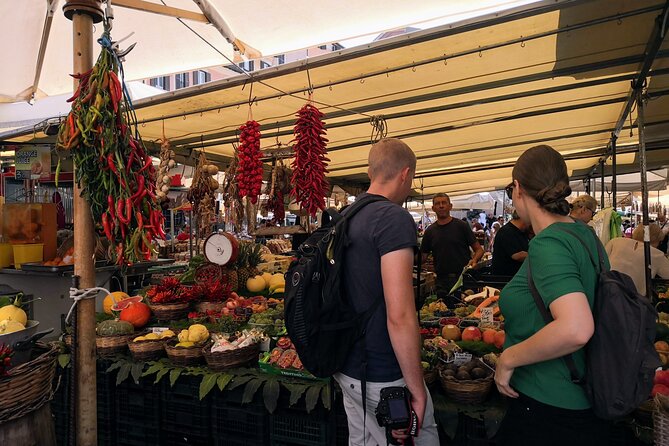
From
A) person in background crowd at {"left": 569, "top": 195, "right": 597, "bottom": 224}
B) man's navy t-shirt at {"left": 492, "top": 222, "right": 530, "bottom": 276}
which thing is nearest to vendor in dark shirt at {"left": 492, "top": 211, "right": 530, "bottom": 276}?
man's navy t-shirt at {"left": 492, "top": 222, "right": 530, "bottom": 276}

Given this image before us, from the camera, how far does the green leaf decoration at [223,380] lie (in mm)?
3205

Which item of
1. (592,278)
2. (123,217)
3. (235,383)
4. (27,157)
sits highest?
(27,157)

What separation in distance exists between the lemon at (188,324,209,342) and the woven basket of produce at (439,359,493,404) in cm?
189

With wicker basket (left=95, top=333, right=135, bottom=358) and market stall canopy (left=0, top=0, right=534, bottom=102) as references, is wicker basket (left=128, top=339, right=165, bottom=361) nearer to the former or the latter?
wicker basket (left=95, top=333, right=135, bottom=358)

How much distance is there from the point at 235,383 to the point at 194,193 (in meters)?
3.19

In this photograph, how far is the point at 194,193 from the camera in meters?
5.82

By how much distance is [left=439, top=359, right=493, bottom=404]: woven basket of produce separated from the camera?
269 cm

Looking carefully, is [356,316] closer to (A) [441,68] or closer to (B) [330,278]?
(B) [330,278]

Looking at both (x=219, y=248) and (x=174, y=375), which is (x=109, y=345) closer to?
(x=174, y=375)

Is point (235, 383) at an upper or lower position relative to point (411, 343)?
lower

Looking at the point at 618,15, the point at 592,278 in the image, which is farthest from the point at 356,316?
the point at 618,15

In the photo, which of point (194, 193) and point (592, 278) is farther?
point (194, 193)

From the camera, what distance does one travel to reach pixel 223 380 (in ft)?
10.6

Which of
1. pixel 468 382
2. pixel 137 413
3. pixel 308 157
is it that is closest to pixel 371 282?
pixel 468 382
